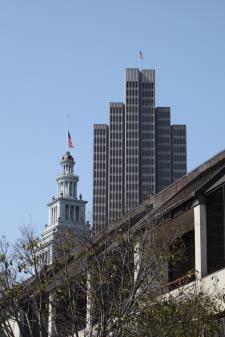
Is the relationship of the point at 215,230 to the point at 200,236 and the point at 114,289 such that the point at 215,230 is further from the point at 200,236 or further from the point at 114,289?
the point at 114,289

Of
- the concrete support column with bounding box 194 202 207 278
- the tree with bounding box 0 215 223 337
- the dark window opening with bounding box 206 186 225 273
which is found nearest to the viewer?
the tree with bounding box 0 215 223 337

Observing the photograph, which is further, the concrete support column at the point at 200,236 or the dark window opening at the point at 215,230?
the concrete support column at the point at 200,236

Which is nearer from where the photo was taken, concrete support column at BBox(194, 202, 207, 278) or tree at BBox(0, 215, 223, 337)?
tree at BBox(0, 215, 223, 337)

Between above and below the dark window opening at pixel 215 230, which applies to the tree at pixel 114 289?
below

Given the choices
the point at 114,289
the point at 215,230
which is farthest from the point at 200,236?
the point at 114,289

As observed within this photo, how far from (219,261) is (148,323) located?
10046mm

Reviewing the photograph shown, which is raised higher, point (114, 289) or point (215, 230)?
point (215, 230)

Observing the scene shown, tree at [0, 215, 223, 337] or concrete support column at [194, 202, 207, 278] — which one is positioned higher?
concrete support column at [194, 202, 207, 278]

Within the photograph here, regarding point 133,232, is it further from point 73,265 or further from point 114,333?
point 114,333

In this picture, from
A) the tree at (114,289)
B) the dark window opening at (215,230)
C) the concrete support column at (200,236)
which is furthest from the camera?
the concrete support column at (200,236)

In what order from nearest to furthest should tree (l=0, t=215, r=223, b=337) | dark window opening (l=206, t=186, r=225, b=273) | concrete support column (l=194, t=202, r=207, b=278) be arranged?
1. tree (l=0, t=215, r=223, b=337)
2. dark window opening (l=206, t=186, r=225, b=273)
3. concrete support column (l=194, t=202, r=207, b=278)

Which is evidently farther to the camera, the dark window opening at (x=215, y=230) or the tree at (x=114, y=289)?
the dark window opening at (x=215, y=230)

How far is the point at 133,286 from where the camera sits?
3048cm

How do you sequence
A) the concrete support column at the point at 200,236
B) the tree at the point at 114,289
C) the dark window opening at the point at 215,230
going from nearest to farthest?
the tree at the point at 114,289, the dark window opening at the point at 215,230, the concrete support column at the point at 200,236
